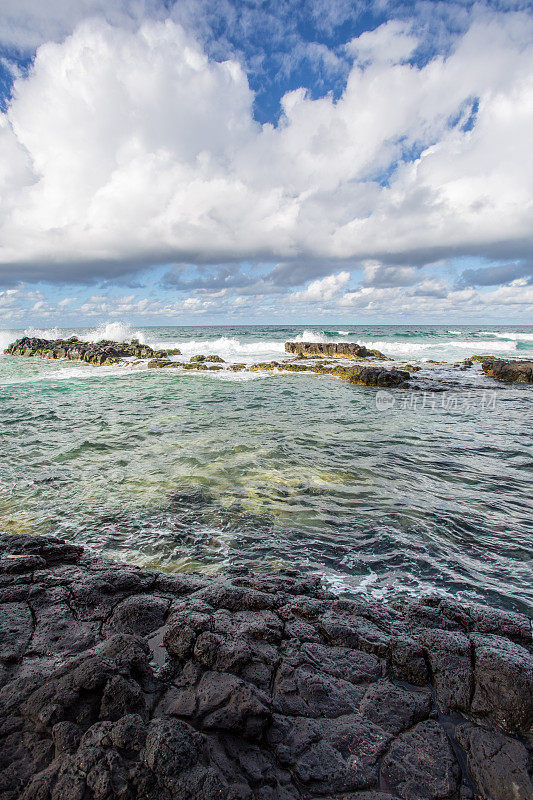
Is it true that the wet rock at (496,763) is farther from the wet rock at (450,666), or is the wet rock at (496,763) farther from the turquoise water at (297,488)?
the turquoise water at (297,488)

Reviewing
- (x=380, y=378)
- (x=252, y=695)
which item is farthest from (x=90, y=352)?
(x=252, y=695)

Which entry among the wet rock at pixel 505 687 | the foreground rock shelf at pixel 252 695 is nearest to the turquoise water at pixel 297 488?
the foreground rock shelf at pixel 252 695

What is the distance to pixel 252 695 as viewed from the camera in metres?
2.78

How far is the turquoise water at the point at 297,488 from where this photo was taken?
5.56 m

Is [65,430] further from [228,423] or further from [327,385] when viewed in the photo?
[327,385]

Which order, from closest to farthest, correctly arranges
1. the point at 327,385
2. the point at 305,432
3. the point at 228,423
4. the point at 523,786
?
the point at 523,786 → the point at 305,432 → the point at 228,423 → the point at 327,385

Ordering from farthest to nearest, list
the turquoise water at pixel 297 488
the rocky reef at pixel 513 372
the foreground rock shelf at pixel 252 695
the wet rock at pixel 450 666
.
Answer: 1. the rocky reef at pixel 513 372
2. the turquoise water at pixel 297 488
3. the wet rock at pixel 450 666
4. the foreground rock shelf at pixel 252 695

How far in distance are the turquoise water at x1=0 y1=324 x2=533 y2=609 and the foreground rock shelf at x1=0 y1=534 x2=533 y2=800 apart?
1293 millimetres

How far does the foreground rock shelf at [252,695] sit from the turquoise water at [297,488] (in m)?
1.29

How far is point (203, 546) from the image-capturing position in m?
5.93

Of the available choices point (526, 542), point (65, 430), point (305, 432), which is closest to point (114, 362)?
point (65, 430)

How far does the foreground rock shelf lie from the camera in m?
2.31

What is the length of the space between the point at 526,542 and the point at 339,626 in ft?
13.4

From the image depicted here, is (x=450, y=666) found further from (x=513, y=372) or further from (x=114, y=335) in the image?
(x=114, y=335)
